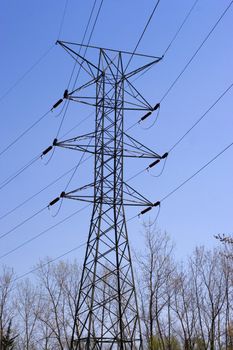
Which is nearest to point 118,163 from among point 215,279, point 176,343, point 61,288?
point 215,279

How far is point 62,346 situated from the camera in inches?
1720

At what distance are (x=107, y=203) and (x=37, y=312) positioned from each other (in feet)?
115

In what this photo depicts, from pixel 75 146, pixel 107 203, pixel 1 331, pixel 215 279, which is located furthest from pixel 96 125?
pixel 1 331

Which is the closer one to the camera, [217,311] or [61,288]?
[217,311]

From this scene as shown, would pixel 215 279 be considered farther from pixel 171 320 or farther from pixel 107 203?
pixel 107 203

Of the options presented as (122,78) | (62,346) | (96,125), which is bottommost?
(62,346)

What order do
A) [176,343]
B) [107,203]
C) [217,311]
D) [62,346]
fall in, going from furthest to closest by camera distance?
1. [176,343]
2. [62,346]
3. [217,311]
4. [107,203]

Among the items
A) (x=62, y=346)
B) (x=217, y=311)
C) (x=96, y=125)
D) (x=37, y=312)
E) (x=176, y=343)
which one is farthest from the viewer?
(x=176, y=343)

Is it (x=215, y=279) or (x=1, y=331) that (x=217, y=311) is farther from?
(x=1, y=331)

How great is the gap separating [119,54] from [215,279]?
27144mm

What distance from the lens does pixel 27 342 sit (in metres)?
48.7

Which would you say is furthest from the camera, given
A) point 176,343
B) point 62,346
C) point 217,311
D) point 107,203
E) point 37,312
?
point 176,343

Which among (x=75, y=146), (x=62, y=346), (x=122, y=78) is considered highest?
(x=122, y=78)

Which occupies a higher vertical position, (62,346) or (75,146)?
(75,146)
